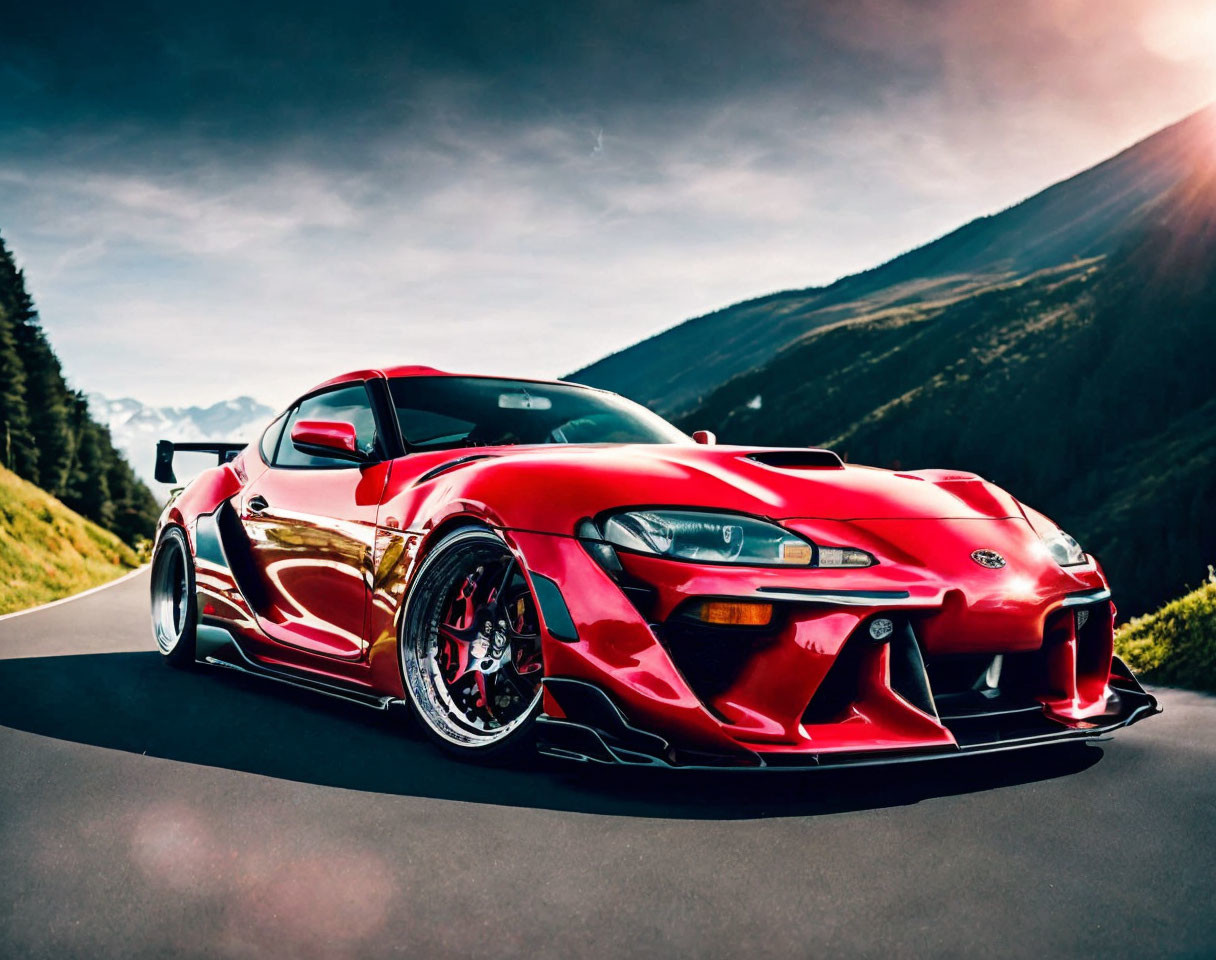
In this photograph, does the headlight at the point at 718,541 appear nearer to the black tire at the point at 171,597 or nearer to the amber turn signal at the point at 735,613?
the amber turn signal at the point at 735,613

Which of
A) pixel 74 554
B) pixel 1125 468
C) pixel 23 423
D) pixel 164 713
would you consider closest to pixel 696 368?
pixel 1125 468

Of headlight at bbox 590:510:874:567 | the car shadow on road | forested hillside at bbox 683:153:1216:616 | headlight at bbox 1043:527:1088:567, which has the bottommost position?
forested hillside at bbox 683:153:1216:616

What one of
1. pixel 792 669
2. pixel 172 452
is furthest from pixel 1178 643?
pixel 172 452

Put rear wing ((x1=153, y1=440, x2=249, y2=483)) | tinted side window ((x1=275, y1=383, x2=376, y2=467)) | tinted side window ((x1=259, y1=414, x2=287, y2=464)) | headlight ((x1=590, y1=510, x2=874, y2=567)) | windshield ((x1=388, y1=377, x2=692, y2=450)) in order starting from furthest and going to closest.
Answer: rear wing ((x1=153, y1=440, x2=249, y2=483))
tinted side window ((x1=259, y1=414, x2=287, y2=464))
tinted side window ((x1=275, y1=383, x2=376, y2=467))
windshield ((x1=388, y1=377, x2=692, y2=450))
headlight ((x1=590, y1=510, x2=874, y2=567))

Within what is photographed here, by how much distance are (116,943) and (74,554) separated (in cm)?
2282

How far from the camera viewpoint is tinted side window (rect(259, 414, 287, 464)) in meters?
5.18

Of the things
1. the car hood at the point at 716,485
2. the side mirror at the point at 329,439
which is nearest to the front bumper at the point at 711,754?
the car hood at the point at 716,485

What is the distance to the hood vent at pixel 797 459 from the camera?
144 inches

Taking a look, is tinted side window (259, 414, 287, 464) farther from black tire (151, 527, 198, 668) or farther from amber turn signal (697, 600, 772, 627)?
amber turn signal (697, 600, 772, 627)

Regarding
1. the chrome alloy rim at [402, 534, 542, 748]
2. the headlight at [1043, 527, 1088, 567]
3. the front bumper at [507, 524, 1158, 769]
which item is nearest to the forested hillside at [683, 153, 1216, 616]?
the headlight at [1043, 527, 1088, 567]

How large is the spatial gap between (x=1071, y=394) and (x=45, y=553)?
190 feet

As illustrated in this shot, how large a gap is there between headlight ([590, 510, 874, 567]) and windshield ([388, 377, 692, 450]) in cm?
128

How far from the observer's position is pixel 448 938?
7.20ft

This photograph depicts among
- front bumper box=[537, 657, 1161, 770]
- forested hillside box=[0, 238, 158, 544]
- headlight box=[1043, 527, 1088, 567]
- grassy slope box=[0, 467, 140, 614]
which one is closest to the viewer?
front bumper box=[537, 657, 1161, 770]
